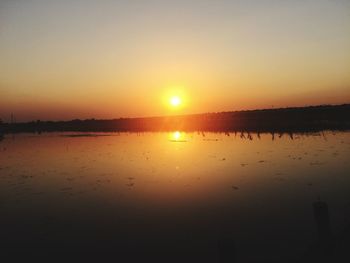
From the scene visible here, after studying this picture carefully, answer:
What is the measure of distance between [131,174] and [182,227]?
1312 cm

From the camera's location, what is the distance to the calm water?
11.6m

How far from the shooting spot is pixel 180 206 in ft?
52.8

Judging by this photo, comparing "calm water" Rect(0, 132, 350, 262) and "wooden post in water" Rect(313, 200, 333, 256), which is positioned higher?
"wooden post in water" Rect(313, 200, 333, 256)

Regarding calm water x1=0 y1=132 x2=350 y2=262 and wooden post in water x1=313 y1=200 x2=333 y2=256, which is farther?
calm water x1=0 y1=132 x2=350 y2=262

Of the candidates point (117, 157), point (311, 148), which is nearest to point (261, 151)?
point (311, 148)

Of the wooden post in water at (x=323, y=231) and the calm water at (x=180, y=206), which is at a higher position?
the wooden post in water at (x=323, y=231)

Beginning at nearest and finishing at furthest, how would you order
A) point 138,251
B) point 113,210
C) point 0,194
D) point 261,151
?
point 138,251, point 113,210, point 0,194, point 261,151

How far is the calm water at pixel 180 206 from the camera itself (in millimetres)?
11594

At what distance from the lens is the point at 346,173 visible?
21.9 meters

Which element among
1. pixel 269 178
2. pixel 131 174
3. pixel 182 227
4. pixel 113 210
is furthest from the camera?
pixel 131 174

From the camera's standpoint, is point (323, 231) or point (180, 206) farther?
point (180, 206)

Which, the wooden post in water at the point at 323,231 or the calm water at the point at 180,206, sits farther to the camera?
the calm water at the point at 180,206

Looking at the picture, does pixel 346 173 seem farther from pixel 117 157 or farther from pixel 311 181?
pixel 117 157

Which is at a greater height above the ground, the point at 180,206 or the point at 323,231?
the point at 323,231
